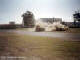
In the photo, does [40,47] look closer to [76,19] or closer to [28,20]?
[28,20]

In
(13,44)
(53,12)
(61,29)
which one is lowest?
(13,44)

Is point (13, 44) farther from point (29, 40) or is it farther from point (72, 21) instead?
point (72, 21)

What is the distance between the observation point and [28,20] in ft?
9.94

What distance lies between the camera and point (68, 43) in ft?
9.52

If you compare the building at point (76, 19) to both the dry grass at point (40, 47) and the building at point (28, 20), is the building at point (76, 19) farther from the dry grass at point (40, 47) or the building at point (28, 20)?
the building at point (28, 20)

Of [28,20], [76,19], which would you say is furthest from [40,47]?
[76,19]

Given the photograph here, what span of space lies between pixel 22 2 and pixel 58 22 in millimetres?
661

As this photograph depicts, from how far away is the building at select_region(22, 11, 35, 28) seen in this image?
2.97 m

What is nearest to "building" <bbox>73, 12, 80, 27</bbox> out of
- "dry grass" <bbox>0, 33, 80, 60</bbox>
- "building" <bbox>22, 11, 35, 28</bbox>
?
"dry grass" <bbox>0, 33, 80, 60</bbox>

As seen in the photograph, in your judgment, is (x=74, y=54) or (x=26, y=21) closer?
(x=74, y=54)

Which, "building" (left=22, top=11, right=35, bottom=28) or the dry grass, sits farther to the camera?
"building" (left=22, top=11, right=35, bottom=28)

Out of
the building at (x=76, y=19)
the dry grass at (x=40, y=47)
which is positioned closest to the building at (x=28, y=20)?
the dry grass at (x=40, y=47)

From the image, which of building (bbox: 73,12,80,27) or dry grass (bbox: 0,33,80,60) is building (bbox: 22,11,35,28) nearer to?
dry grass (bbox: 0,33,80,60)

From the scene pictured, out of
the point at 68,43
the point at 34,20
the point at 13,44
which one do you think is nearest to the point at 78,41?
the point at 68,43
